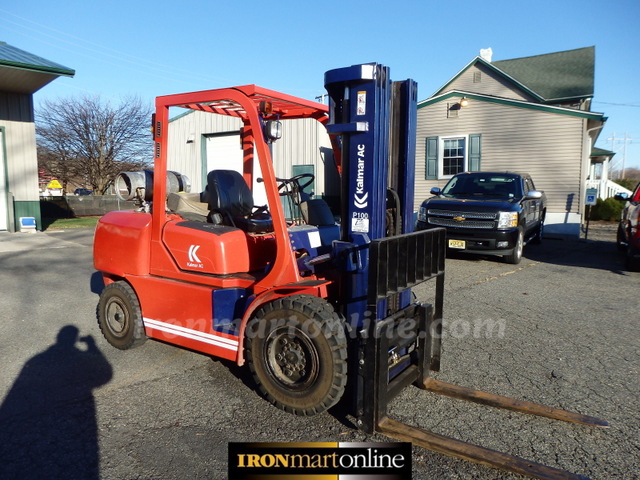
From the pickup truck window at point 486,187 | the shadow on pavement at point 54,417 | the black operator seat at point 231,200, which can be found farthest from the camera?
the pickup truck window at point 486,187

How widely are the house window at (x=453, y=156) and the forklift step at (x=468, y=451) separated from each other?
14979 millimetres

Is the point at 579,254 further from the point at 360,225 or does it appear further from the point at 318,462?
the point at 318,462

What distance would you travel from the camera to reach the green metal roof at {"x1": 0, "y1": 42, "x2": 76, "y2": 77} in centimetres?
1237

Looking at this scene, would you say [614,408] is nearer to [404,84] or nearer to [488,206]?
[404,84]

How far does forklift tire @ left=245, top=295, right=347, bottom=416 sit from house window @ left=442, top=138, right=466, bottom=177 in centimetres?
1477

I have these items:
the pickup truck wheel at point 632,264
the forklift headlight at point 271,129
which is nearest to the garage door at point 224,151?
the pickup truck wheel at point 632,264

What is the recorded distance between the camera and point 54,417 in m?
3.53

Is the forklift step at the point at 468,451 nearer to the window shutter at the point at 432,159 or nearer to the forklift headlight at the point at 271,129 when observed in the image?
the forklift headlight at the point at 271,129

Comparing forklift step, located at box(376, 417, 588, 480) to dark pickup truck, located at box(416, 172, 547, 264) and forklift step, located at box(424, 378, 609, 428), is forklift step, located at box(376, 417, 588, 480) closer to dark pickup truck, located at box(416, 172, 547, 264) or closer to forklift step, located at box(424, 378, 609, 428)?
forklift step, located at box(424, 378, 609, 428)

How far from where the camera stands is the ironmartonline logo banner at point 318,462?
2.74 m

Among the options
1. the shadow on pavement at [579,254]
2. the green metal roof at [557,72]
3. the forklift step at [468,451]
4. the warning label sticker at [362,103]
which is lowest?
the shadow on pavement at [579,254]

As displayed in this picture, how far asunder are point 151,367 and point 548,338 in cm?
433

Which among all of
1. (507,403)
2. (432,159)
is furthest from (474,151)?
(507,403)

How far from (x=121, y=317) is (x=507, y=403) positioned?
3747mm
